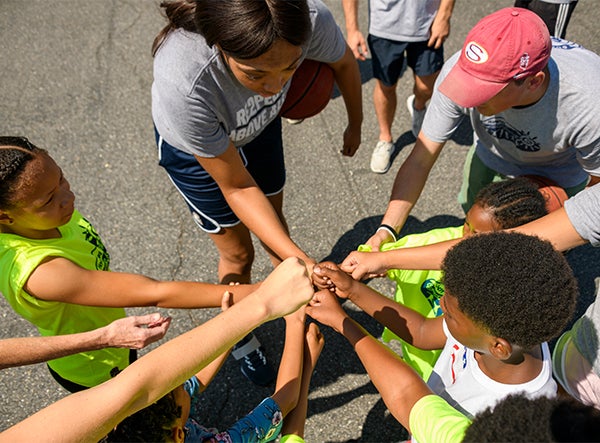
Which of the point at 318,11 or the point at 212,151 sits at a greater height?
the point at 318,11

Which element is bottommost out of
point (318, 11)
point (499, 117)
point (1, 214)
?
point (499, 117)

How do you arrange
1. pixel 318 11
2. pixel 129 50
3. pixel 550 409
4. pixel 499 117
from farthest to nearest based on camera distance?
pixel 129 50 < pixel 499 117 < pixel 318 11 < pixel 550 409

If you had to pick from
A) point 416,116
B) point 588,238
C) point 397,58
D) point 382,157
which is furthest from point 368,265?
point 416,116

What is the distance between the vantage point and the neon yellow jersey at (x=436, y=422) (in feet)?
5.24

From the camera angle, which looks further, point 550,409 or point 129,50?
point 129,50

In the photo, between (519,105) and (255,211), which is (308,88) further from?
(519,105)

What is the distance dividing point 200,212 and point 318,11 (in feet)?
3.62

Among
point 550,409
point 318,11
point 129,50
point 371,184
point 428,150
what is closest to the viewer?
point 550,409

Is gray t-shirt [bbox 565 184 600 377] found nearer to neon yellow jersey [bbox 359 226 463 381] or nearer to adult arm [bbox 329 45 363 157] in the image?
neon yellow jersey [bbox 359 226 463 381]

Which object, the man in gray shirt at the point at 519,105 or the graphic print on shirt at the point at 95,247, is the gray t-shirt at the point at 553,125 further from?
the graphic print on shirt at the point at 95,247

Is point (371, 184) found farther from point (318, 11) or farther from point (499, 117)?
point (318, 11)

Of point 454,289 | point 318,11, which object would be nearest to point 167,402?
point 454,289

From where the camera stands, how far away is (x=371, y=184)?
429 cm

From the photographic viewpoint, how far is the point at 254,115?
2537 mm
